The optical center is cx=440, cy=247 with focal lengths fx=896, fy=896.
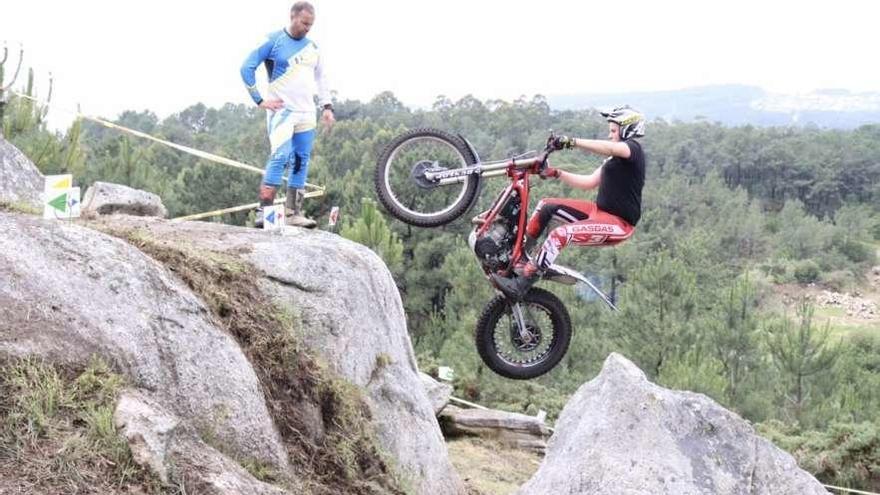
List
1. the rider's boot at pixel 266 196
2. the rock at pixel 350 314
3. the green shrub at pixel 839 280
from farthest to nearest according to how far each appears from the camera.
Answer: the green shrub at pixel 839 280 < the rider's boot at pixel 266 196 < the rock at pixel 350 314

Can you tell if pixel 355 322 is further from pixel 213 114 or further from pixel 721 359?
pixel 213 114

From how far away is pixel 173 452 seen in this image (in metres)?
4.46

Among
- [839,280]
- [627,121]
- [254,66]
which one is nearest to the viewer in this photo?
[627,121]

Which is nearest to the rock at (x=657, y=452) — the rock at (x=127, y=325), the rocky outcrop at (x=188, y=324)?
the rocky outcrop at (x=188, y=324)

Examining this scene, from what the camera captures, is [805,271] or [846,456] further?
[805,271]

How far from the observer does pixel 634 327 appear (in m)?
23.9

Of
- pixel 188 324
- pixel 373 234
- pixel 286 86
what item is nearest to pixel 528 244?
pixel 286 86

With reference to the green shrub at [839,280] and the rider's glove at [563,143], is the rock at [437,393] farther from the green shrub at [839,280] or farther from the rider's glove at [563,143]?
the green shrub at [839,280]

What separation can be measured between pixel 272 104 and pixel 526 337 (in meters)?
3.01

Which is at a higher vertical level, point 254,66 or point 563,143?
point 254,66

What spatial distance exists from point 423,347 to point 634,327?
570 cm

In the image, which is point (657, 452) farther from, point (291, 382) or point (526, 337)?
point (291, 382)

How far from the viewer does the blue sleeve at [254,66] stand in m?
7.73

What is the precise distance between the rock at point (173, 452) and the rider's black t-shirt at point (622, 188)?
3.64 meters
